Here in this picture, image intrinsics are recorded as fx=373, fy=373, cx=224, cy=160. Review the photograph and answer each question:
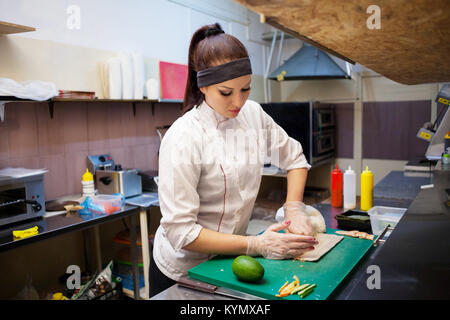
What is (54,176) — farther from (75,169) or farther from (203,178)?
(203,178)

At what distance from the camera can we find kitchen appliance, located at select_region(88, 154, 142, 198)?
2939 mm

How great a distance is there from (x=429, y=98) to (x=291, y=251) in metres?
4.11

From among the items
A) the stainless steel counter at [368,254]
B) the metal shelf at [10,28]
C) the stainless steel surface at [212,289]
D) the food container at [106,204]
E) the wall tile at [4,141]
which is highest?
the metal shelf at [10,28]

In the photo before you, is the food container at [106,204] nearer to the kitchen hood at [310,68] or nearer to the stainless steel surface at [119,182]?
the stainless steel surface at [119,182]

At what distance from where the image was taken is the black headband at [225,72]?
4.25ft

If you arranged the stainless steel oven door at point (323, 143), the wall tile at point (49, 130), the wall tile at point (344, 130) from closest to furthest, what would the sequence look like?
the wall tile at point (49, 130)
the stainless steel oven door at point (323, 143)
the wall tile at point (344, 130)

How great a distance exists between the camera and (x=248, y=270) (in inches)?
41.9

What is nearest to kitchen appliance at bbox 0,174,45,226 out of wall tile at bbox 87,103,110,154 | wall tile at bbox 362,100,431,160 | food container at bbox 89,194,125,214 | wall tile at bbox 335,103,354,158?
food container at bbox 89,194,125,214

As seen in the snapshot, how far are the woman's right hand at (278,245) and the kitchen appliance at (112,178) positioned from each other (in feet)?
6.24

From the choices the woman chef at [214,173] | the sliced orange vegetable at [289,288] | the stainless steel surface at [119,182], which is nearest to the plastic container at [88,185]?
the stainless steel surface at [119,182]

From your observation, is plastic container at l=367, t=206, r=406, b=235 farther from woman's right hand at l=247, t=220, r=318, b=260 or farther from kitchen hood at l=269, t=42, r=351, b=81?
kitchen hood at l=269, t=42, r=351, b=81

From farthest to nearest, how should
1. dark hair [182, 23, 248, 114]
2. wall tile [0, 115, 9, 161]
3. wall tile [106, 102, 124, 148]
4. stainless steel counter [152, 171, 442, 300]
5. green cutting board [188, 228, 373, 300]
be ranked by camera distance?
wall tile [106, 102, 124, 148], wall tile [0, 115, 9, 161], dark hair [182, 23, 248, 114], green cutting board [188, 228, 373, 300], stainless steel counter [152, 171, 442, 300]

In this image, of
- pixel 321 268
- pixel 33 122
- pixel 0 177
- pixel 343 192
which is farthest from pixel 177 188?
pixel 33 122

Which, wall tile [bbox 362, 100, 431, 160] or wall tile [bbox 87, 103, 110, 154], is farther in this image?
wall tile [bbox 362, 100, 431, 160]
